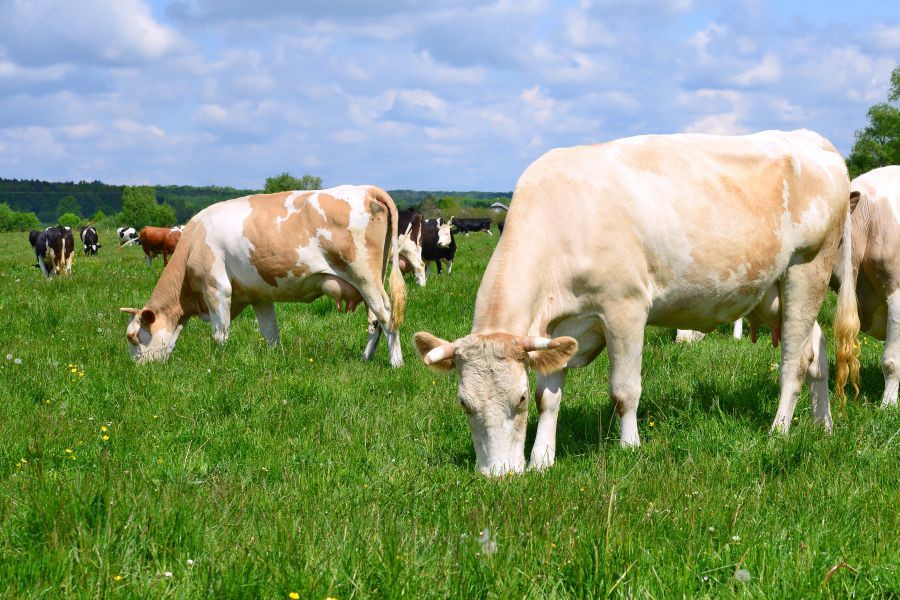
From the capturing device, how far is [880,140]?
69.5m

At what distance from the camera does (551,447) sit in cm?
563

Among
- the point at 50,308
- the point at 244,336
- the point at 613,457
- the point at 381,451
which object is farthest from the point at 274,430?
the point at 50,308

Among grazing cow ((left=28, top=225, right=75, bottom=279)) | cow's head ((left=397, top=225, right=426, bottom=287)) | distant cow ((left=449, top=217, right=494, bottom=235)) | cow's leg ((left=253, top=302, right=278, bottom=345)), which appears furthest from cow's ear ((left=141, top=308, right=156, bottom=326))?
distant cow ((left=449, top=217, right=494, bottom=235))

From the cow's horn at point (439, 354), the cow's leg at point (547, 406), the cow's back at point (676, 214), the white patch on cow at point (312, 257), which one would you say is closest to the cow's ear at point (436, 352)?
the cow's horn at point (439, 354)

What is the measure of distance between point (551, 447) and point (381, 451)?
1167 millimetres

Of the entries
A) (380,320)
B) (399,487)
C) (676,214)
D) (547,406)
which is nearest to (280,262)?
(380,320)

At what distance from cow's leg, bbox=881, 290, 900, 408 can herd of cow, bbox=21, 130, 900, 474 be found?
0.01 m

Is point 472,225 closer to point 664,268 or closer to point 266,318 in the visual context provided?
point 266,318

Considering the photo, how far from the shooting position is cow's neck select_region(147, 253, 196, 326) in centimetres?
1034

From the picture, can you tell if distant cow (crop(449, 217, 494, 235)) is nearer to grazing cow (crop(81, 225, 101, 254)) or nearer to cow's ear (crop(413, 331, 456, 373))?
grazing cow (crop(81, 225, 101, 254))

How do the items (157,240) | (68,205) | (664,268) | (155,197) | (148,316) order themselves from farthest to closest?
1. (68,205)
2. (155,197)
3. (157,240)
4. (148,316)
5. (664,268)

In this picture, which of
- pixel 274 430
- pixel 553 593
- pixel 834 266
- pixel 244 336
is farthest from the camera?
pixel 244 336

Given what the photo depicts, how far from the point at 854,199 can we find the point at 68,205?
18894 cm

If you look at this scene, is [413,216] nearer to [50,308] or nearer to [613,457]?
[50,308]
